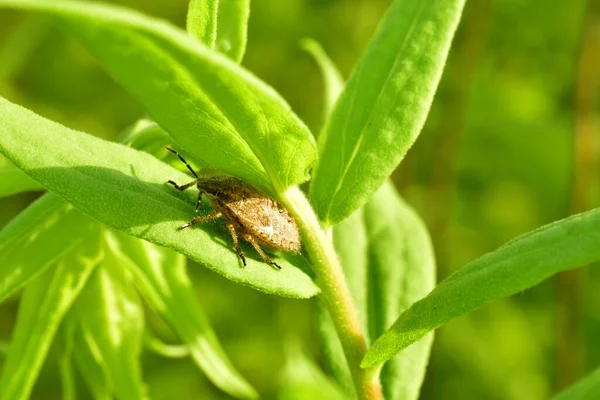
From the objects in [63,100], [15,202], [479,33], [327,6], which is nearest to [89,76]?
[63,100]

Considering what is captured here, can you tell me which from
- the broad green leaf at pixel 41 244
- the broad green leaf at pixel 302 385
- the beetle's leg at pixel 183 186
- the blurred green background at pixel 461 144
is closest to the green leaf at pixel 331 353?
the broad green leaf at pixel 302 385

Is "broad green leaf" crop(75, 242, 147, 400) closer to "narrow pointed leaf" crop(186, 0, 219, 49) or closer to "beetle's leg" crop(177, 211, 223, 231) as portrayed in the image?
"beetle's leg" crop(177, 211, 223, 231)

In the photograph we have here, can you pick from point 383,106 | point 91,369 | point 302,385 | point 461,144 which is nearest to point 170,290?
point 91,369

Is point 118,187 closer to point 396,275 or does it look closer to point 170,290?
point 170,290

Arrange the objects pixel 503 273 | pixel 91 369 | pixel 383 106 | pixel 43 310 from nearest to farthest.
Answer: pixel 503 273
pixel 383 106
pixel 43 310
pixel 91 369

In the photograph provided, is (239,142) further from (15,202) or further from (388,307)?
(15,202)
